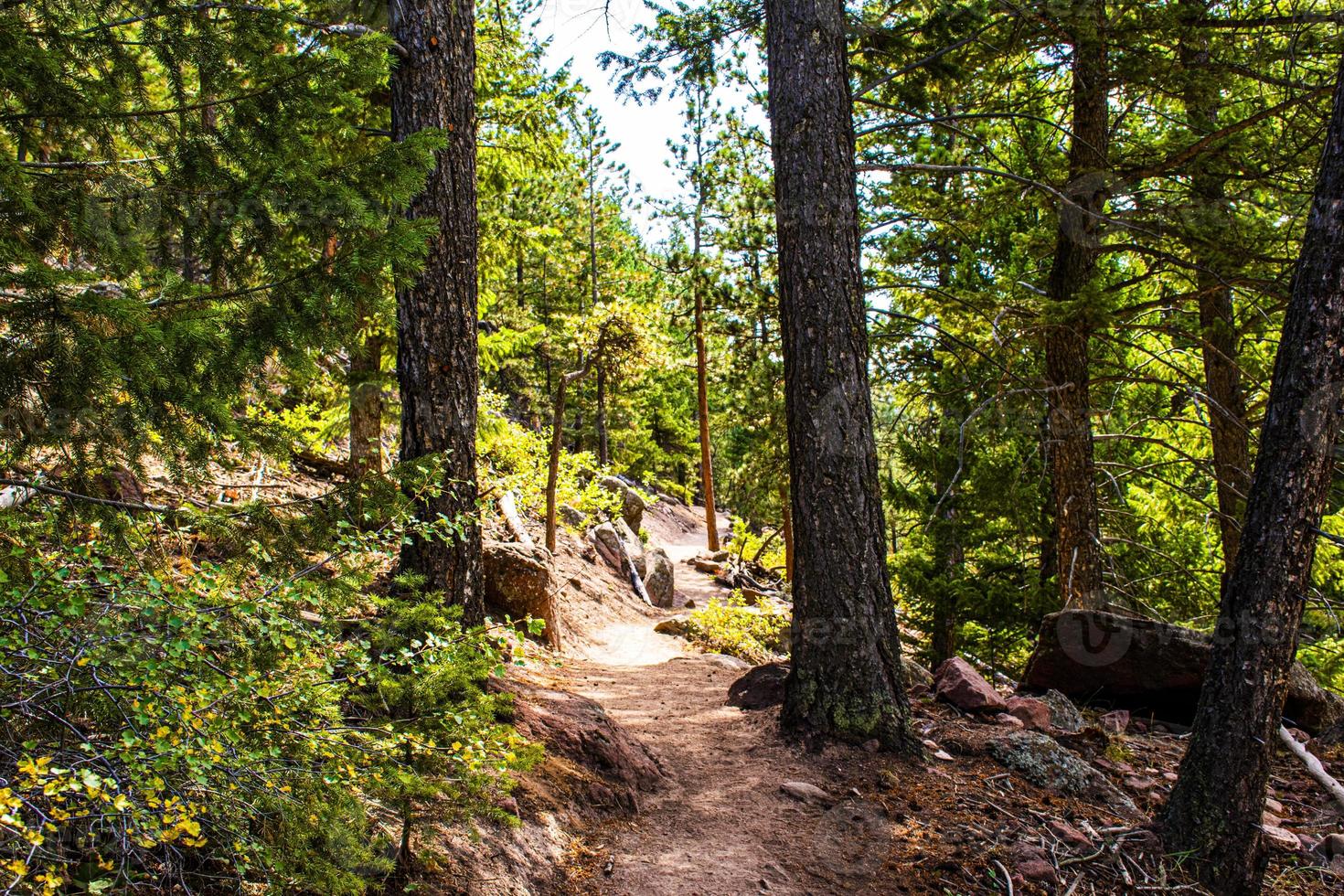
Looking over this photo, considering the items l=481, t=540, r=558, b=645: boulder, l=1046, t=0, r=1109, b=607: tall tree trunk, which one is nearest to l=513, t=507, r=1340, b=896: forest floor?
l=1046, t=0, r=1109, b=607: tall tree trunk

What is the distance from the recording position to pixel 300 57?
3438 millimetres

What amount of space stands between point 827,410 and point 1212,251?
4329mm

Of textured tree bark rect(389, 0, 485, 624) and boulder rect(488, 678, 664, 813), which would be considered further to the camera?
textured tree bark rect(389, 0, 485, 624)

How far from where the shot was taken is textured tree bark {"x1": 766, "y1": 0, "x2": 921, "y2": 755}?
5.09 metres

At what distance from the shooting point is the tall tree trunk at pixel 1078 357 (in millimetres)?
7320

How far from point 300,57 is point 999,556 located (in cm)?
1063

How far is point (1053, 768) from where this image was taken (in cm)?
487

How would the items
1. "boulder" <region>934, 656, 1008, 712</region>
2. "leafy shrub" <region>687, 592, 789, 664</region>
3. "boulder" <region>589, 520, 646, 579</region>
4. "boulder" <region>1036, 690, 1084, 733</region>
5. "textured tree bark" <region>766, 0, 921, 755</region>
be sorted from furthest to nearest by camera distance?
"boulder" <region>589, 520, 646, 579</region> < "leafy shrub" <region>687, 592, 789, 664</region> < "boulder" <region>1036, 690, 1084, 733</region> < "boulder" <region>934, 656, 1008, 712</region> < "textured tree bark" <region>766, 0, 921, 755</region>

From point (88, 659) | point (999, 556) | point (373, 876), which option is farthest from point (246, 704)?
point (999, 556)

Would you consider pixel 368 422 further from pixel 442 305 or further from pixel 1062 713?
pixel 1062 713

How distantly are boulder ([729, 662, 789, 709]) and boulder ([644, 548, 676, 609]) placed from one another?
9416mm

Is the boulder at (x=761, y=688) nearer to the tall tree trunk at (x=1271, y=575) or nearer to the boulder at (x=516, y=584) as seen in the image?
the boulder at (x=516, y=584)

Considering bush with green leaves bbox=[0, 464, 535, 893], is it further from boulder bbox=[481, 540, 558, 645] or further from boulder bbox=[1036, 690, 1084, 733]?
boulder bbox=[481, 540, 558, 645]

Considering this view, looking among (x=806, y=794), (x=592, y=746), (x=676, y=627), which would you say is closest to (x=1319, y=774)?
(x=806, y=794)
